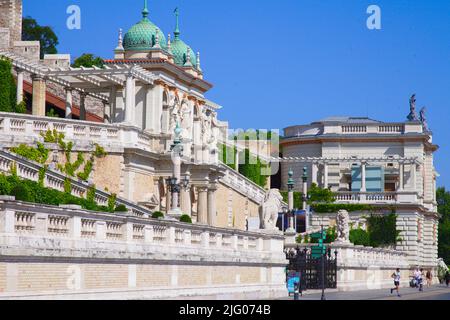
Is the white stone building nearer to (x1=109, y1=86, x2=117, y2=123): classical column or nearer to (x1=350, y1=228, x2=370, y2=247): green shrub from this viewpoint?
(x1=350, y1=228, x2=370, y2=247): green shrub

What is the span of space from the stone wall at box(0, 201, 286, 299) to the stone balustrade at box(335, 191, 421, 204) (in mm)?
51477

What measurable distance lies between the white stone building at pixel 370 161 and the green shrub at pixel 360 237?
20.2ft

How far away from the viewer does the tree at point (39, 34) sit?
10388cm

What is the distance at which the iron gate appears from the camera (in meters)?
53.0

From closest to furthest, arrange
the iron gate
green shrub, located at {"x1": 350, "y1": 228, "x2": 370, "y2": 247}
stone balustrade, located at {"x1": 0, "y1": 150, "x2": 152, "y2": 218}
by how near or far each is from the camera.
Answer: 1. stone balustrade, located at {"x1": 0, "y1": 150, "x2": 152, "y2": 218}
2. the iron gate
3. green shrub, located at {"x1": 350, "y1": 228, "x2": 370, "y2": 247}

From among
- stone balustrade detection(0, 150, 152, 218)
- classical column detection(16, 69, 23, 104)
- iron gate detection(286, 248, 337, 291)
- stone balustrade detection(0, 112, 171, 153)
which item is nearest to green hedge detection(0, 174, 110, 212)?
stone balustrade detection(0, 150, 152, 218)

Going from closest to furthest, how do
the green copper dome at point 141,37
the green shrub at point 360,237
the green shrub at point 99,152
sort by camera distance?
the green shrub at point 99,152 → the green copper dome at point 141,37 → the green shrub at point 360,237

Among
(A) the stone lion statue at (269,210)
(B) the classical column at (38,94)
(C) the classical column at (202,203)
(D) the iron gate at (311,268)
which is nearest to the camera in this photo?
(A) the stone lion statue at (269,210)

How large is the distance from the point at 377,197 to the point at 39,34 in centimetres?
3148

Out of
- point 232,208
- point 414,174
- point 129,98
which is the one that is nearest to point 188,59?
point 232,208

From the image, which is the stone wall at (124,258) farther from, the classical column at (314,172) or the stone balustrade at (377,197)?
the classical column at (314,172)

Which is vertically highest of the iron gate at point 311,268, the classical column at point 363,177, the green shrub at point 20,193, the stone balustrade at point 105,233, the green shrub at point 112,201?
the classical column at point 363,177

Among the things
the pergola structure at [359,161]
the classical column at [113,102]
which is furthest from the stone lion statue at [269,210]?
the pergola structure at [359,161]
